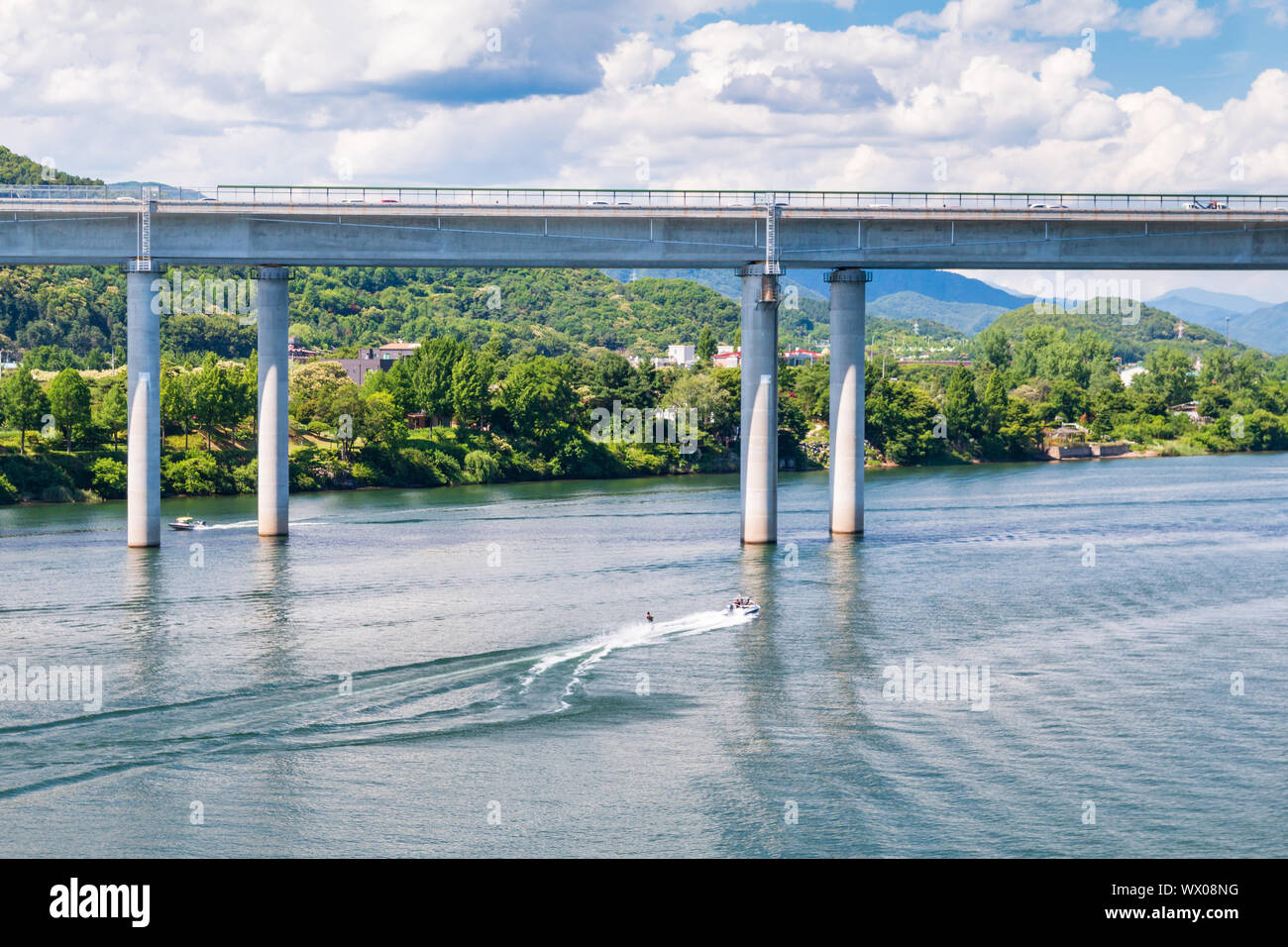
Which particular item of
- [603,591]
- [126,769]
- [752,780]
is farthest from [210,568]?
[752,780]

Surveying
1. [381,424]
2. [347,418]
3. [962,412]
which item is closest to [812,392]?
[962,412]

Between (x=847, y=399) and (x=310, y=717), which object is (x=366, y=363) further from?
(x=310, y=717)

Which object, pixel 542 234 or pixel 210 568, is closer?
pixel 210 568

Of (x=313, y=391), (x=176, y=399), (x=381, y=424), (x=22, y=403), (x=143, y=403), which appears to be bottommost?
(x=381, y=424)

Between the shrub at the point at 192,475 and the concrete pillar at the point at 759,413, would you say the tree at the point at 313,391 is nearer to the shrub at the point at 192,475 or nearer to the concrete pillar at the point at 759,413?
the shrub at the point at 192,475

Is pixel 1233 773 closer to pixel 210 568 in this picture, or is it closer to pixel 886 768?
pixel 886 768

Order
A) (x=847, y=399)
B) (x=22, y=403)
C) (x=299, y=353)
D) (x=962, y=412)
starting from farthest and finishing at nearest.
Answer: (x=299, y=353) → (x=962, y=412) → (x=22, y=403) → (x=847, y=399)
